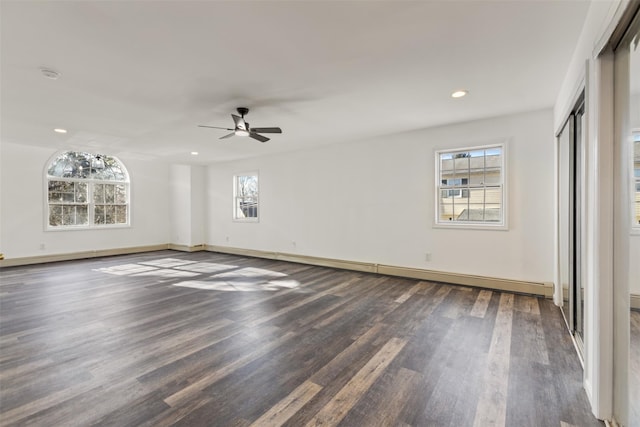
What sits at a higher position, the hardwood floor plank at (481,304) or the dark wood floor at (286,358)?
the hardwood floor plank at (481,304)

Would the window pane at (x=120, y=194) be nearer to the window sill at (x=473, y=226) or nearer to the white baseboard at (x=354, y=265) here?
the white baseboard at (x=354, y=265)

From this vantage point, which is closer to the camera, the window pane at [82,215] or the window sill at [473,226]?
the window sill at [473,226]

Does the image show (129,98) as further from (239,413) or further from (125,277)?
(239,413)

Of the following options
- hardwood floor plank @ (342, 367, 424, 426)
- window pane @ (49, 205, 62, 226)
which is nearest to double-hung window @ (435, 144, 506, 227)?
hardwood floor plank @ (342, 367, 424, 426)

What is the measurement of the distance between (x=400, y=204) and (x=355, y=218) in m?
0.96

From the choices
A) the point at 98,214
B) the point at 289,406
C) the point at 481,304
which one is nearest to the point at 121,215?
the point at 98,214

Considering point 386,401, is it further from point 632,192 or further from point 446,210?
point 446,210

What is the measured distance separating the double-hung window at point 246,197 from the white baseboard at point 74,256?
2731mm

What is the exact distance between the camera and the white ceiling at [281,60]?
82.5 inches

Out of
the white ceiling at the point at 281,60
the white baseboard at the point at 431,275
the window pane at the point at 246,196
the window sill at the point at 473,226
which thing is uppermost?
the white ceiling at the point at 281,60

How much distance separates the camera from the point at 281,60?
2746 millimetres

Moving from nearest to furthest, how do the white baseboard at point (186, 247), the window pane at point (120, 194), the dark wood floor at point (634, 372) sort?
the dark wood floor at point (634, 372) < the window pane at point (120, 194) < the white baseboard at point (186, 247)

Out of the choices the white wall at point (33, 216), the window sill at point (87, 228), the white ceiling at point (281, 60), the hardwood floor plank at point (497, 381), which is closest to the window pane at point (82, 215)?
the window sill at point (87, 228)

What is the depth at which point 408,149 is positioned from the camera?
5211 millimetres
